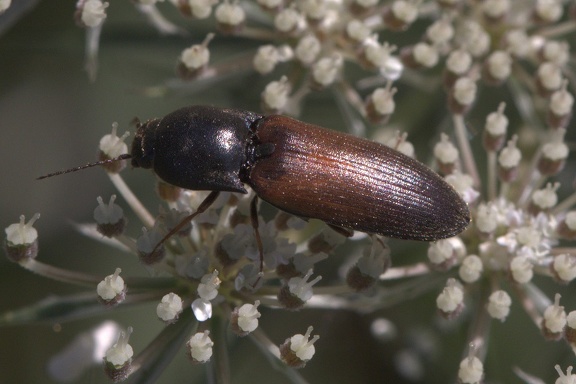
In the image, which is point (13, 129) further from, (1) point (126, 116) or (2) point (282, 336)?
(2) point (282, 336)

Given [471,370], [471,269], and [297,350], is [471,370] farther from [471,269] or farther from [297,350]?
[297,350]

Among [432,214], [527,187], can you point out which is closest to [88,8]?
[432,214]

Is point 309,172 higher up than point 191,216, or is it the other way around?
point 309,172

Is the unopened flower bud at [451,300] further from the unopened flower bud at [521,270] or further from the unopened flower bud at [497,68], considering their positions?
the unopened flower bud at [497,68]

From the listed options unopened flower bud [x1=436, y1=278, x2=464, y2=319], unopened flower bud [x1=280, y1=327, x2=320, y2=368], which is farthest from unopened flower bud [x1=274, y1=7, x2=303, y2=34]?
unopened flower bud [x1=280, y1=327, x2=320, y2=368]

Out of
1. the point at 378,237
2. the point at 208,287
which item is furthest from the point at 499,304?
the point at 208,287

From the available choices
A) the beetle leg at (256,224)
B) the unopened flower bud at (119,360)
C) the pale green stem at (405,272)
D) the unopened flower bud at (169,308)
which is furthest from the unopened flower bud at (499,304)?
the unopened flower bud at (119,360)
